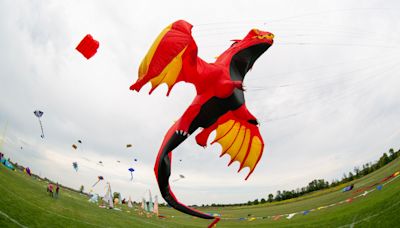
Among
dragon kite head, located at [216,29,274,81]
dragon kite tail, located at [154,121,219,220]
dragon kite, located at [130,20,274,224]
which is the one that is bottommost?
dragon kite tail, located at [154,121,219,220]

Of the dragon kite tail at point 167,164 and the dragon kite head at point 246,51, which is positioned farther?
→ the dragon kite head at point 246,51

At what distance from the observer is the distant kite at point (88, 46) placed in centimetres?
678

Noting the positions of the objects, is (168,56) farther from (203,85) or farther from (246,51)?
(246,51)

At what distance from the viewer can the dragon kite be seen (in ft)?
17.1

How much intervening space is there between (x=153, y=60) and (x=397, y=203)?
1050 cm

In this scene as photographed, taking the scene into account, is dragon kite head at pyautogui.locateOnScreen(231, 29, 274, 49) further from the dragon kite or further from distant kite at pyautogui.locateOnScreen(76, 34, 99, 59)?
distant kite at pyautogui.locateOnScreen(76, 34, 99, 59)

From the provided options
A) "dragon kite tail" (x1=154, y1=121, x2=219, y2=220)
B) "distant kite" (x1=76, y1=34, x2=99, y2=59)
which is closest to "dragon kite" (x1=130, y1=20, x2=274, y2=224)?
"dragon kite tail" (x1=154, y1=121, x2=219, y2=220)

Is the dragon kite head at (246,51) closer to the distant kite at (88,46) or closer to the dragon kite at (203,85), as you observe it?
the dragon kite at (203,85)

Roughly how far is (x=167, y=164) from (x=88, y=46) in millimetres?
3264

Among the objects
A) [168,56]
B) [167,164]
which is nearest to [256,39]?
[168,56]

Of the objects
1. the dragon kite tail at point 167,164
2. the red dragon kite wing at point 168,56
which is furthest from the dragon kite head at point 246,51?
the dragon kite tail at point 167,164

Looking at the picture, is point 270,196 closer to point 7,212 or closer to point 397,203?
point 397,203

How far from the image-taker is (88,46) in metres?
6.84

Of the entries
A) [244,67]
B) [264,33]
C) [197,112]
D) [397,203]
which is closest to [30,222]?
[197,112]
